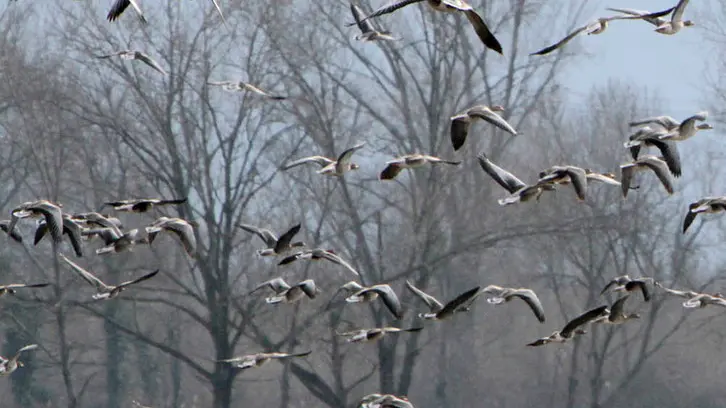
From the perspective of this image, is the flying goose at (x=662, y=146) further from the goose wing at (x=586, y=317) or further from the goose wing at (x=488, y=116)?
the goose wing at (x=586, y=317)

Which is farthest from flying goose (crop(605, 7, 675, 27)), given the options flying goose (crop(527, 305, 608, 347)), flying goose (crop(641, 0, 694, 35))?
flying goose (crop(527, 305, 608, 347))

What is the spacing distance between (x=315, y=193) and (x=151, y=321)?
10.4 meters

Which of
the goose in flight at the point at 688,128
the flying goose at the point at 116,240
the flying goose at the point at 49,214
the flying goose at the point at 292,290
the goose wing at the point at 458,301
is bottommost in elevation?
the goose wing at the point at 458,301

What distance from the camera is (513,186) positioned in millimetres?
11055

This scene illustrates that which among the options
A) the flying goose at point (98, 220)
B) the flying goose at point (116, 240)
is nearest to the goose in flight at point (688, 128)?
the flying goose at point (116, 240)

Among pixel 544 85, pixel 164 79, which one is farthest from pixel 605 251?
pixel 164 79

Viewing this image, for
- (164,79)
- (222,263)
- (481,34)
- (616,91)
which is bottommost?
(481,34)

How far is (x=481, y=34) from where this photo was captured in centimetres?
681

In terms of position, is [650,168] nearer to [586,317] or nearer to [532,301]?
[586,317]

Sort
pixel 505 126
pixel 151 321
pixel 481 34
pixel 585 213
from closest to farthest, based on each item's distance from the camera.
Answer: pixel 481 34
pixel 505 126
pixel 585 213
pixel 151 321

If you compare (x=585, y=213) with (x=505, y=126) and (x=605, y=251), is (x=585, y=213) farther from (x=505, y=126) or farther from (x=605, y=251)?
(x=505, y=126)

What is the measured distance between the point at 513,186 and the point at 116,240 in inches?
172

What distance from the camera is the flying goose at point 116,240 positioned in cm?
1262

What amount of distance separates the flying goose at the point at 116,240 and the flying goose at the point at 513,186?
393cm
